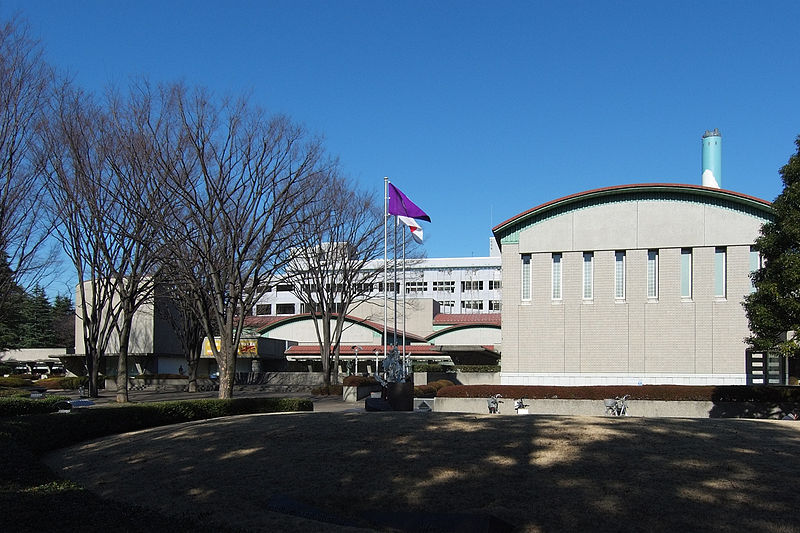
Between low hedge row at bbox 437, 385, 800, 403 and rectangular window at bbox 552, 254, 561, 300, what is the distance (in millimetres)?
7032

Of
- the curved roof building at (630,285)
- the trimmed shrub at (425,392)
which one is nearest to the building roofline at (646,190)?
the curved roof building at (630,285)

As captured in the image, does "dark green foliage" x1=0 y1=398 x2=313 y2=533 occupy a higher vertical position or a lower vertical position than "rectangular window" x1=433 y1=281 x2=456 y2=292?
lower

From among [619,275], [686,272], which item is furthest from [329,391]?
[686,272]

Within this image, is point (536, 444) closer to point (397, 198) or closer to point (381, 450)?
point (381, 450)

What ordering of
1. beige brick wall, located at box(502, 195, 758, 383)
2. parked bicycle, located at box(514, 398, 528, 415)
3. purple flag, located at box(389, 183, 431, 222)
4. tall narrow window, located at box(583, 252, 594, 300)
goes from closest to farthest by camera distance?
parked bicycle, located at box(514, 398, 528, 415)
purple flag, located at box(389, 183, 431, 222)
beige brick wall, located at box(502, 195, 758, 383)
tall narrow window, located at box(583, 252, 594, 300)

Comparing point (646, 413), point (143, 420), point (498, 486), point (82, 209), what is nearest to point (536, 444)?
point (498, 486)

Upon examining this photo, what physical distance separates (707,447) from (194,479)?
8.50 metres

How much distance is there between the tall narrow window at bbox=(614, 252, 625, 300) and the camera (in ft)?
122

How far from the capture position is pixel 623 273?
3728 cm

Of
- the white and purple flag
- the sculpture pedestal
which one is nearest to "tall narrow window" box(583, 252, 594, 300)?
the white and purple flag

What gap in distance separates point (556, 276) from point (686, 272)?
6133 mm

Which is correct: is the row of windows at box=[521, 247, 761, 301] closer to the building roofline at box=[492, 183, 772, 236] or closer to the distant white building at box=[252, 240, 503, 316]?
the building roofline at box=[492, 183, 772, 236]

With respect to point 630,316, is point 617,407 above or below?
below

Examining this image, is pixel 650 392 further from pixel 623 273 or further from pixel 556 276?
pixel 556 276
